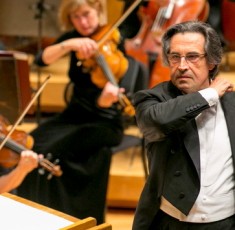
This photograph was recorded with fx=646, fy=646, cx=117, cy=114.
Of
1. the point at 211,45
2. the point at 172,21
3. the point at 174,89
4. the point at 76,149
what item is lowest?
the point at 76,149

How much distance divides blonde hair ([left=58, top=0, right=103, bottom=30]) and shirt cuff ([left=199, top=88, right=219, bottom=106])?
1249mm

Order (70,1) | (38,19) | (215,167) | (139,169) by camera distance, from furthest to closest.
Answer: (38,19) → (139,169) → (70,1) → (215,167)

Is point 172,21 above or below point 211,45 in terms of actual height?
below

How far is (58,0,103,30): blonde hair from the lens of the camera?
2.74 metres

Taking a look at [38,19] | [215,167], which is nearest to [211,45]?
[215,167]

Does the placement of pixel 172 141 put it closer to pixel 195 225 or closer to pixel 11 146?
pixel 195 225

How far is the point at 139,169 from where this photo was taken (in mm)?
3100

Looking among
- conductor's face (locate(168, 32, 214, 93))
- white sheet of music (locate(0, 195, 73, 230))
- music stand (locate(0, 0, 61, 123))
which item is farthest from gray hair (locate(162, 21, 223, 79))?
music stand (locate(0, 0, 61, 123))

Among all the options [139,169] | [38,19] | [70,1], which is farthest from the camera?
[38,19]

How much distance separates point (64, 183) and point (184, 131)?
1255 mm

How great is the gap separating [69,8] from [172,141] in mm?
1254

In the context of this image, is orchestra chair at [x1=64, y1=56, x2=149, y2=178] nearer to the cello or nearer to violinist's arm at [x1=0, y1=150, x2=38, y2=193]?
the cello

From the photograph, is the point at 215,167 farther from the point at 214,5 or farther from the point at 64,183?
the point at 214,5

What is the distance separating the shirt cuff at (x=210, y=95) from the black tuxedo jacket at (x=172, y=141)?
0.01 metres
